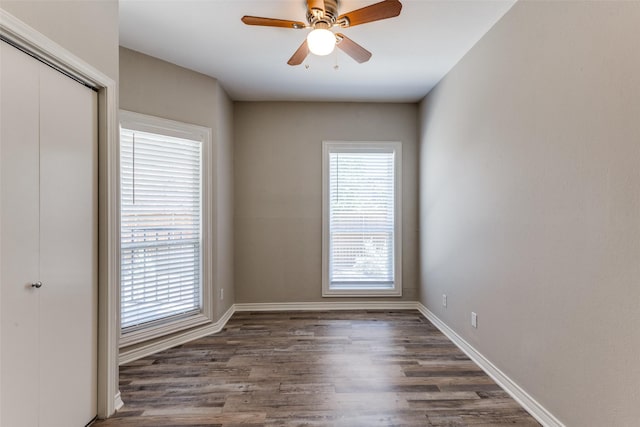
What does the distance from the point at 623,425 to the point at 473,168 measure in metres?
1.85

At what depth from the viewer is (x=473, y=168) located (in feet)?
8.62

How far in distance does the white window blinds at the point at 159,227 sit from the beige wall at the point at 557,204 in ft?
8.78

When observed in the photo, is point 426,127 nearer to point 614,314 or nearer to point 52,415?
point 614,314

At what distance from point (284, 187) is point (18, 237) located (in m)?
2.77

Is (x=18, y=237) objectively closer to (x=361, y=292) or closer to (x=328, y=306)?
(x=328, y=306)

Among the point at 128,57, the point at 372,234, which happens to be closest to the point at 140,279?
the point at 128,57

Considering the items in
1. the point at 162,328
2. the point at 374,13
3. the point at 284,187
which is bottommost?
the point at 162,328

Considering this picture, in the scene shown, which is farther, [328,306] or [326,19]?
[328,306]

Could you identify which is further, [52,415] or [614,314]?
[52,415]

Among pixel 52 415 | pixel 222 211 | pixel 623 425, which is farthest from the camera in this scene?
pixel 222 211

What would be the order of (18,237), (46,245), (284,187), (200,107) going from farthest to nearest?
(284,187) → (200,107) → (46,245) → (18,237)

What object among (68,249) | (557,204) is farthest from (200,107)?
(557,204)

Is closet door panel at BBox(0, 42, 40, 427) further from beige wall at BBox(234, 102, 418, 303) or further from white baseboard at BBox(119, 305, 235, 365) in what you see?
beige wall at BBox(234, 102, 418, 303)

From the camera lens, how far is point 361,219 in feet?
13.2
